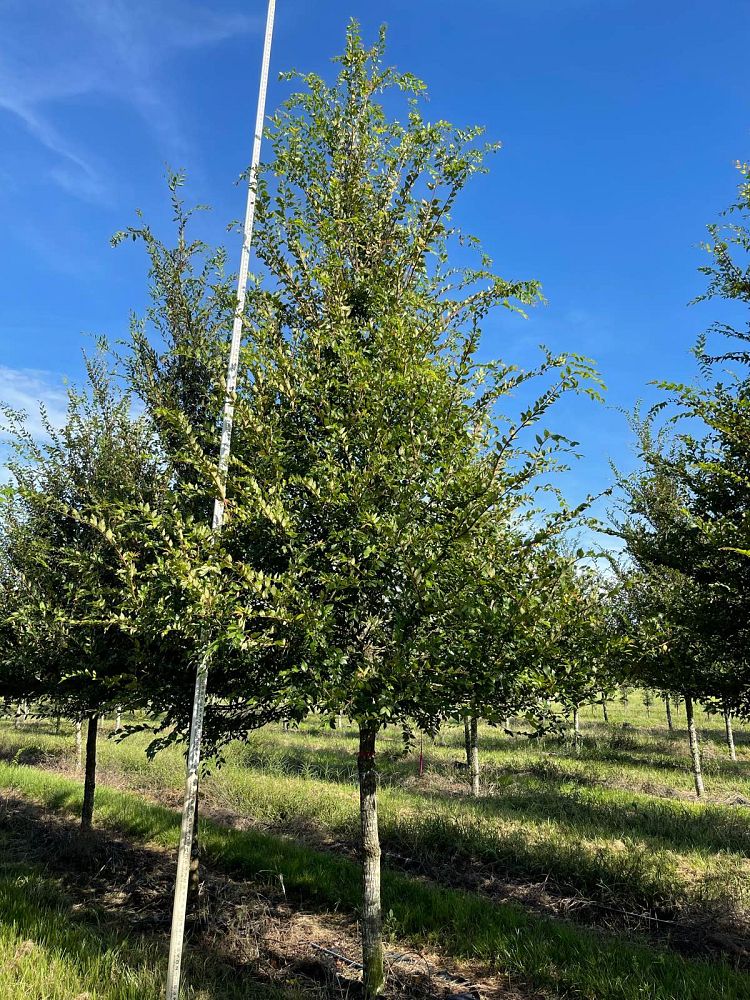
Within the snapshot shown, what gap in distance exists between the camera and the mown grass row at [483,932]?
256 inches

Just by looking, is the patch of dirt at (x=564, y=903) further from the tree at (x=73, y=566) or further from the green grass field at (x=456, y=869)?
the tree at (x=73, y=566)

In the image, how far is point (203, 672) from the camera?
18.7ft

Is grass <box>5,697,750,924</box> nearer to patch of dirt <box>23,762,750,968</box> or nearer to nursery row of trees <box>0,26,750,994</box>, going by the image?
patch of dirt <box>23,762,750,968</box>

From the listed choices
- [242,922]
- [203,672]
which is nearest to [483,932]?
[242,922]

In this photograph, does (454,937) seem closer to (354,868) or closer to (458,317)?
(354,868)

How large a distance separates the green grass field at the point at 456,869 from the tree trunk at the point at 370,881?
63 cm

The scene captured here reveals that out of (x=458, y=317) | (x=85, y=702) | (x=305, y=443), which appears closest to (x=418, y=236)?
(x=458, y=317)

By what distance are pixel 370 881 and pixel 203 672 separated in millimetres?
2934

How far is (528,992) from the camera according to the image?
22.4 feet

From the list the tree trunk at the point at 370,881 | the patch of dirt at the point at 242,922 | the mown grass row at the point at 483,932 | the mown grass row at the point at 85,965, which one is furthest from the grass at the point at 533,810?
the mown grass row at the point at 85,965

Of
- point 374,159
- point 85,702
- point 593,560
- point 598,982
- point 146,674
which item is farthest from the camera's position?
point 85,702

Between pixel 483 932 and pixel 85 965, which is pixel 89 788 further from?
pixel 483 932

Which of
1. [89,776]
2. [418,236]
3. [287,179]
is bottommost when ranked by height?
[89,776]

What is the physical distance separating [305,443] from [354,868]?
7672 mm
